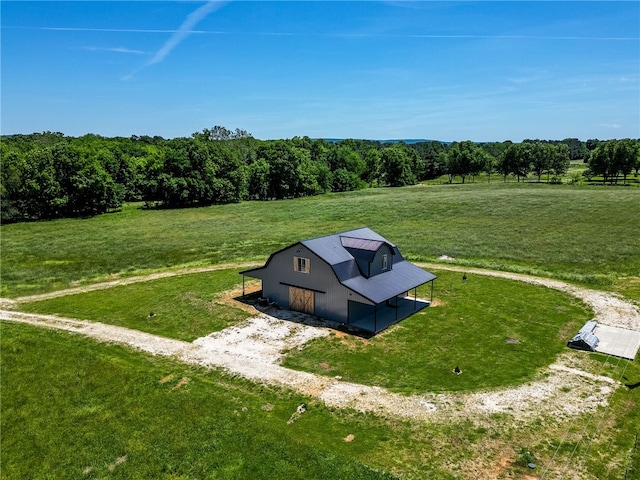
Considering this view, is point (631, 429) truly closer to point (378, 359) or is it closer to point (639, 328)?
point (378, 359)

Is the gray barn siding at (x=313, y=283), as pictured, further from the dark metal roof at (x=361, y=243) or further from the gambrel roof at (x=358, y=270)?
the dark metal roof at (x=361, y=243)

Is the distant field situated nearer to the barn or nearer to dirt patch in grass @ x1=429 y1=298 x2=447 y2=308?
dirt patch in grass @ x1=429 y1=298 x2=447 y2=308

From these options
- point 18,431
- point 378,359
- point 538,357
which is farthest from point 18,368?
point 538,357

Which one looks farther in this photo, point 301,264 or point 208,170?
point 208,170

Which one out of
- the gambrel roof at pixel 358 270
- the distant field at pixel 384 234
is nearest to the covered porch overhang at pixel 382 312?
the gambrel roof at pixel 358 270

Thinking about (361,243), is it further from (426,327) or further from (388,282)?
(426,327)

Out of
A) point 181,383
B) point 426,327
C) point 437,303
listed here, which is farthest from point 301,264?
point 181,383
